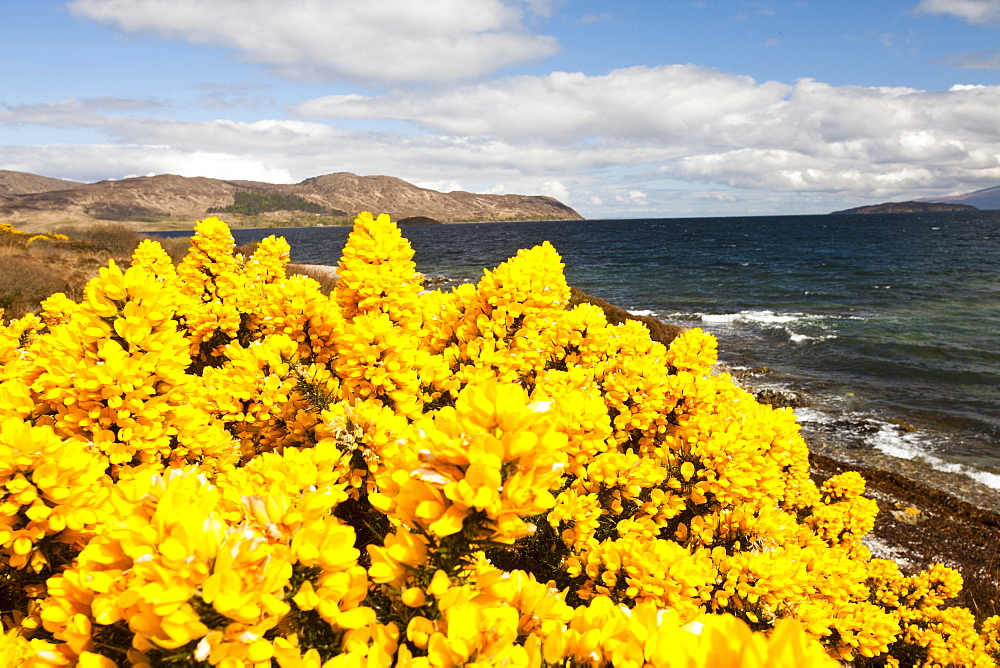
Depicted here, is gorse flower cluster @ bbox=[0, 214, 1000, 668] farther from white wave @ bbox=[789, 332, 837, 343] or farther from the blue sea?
white wave @ bbox=[789, 332, 837, 343]

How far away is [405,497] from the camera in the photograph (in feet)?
4.69

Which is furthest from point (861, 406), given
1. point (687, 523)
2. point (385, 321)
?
point (385, 321)

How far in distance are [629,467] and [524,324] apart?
59.7 inches

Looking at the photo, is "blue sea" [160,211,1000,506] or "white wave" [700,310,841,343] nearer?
"blue sea" [160,211,1000,506]

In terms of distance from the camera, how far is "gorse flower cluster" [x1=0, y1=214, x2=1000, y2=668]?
1.30m

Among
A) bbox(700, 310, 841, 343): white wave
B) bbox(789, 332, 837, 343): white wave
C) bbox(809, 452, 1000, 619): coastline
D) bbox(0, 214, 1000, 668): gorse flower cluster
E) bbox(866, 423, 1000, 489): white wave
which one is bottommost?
bbox(809, 452, 1000, 619): coastline

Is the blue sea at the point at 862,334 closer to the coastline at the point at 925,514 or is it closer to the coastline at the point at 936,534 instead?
the coastline at the point at 925,514

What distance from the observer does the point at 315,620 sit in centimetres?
155

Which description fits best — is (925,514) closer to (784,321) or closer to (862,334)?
(862,334)

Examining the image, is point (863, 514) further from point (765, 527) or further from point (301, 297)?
point (301, 297)

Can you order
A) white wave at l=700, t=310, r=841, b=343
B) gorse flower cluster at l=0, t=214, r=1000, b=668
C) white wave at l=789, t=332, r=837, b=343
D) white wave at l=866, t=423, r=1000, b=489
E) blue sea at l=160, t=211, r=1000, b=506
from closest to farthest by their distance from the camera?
gorse flower cluster at l=0, t=214, r=1000, b=668, white wave at l=866, t=423, r=1000, b=489, blue sea at l=160, t=211, r=1000, b=506, white wave at l=789, t=332, r=837, b=343, white wave at l=700, t=310, r=841, b=343

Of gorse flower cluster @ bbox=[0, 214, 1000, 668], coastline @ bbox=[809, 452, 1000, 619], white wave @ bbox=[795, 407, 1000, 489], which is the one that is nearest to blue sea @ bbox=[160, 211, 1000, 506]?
white wave @ bbox=[795, 407, 1000, 489]

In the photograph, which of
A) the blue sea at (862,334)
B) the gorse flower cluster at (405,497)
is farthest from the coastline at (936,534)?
the gorse flower cluster at (405,497)

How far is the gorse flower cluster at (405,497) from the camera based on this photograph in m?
1.30
